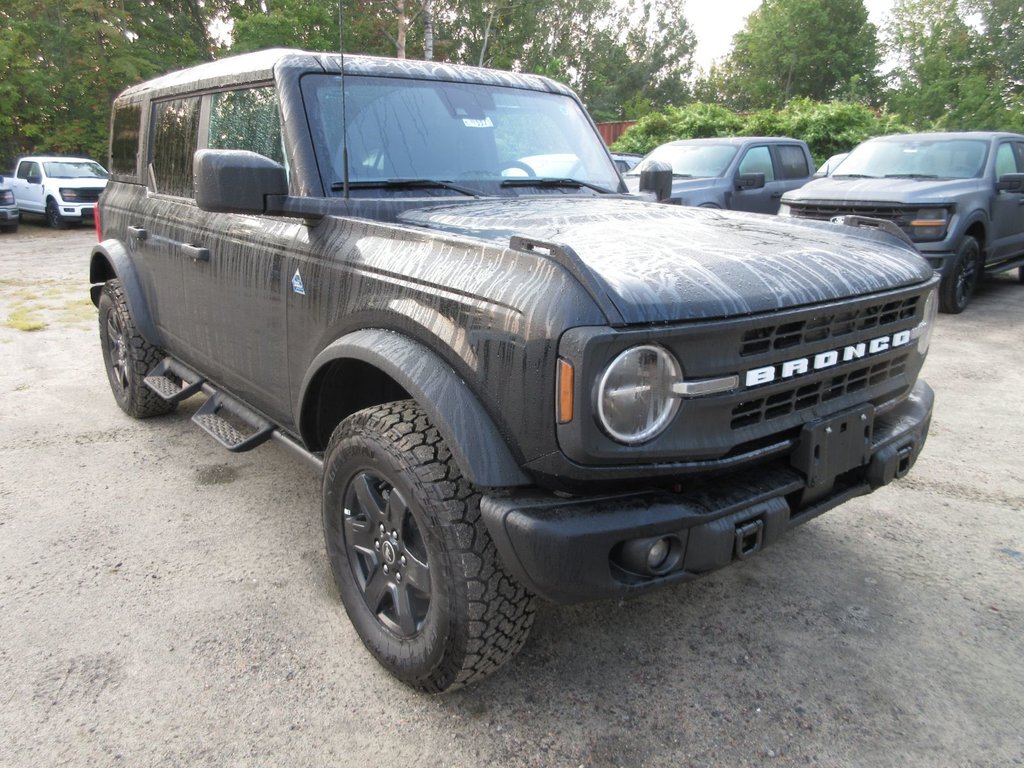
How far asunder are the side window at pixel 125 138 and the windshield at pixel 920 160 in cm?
761

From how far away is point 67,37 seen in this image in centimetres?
2217

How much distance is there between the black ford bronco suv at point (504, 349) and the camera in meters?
1.86

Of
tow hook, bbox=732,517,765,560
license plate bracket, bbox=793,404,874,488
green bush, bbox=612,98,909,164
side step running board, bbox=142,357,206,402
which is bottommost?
side step running board, bbox=142,357,206,402

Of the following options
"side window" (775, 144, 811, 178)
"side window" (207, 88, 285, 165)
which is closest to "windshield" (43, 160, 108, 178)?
"side window" (775, 144, 811, 178)

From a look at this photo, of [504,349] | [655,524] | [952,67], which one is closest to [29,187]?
[504,349]

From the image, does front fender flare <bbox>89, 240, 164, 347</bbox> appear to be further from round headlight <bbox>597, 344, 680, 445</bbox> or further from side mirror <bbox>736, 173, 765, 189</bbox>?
side mirror <bbox>736, 173, 765, 189</bbox>

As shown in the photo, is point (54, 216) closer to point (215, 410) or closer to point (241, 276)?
point (215, 410)

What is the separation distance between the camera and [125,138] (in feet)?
15.3

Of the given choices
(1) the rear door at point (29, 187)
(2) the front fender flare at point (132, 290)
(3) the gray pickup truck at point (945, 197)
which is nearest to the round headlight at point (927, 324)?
(2) the front fender flare at point (132, 290)

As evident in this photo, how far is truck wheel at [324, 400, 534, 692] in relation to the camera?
6.73ft

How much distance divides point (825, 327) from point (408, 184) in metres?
1.60

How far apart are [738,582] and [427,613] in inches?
55.0

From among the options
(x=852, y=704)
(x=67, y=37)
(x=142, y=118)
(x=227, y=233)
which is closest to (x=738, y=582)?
(x=852, y=704)

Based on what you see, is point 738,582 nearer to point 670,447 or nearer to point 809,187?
point 670,447
